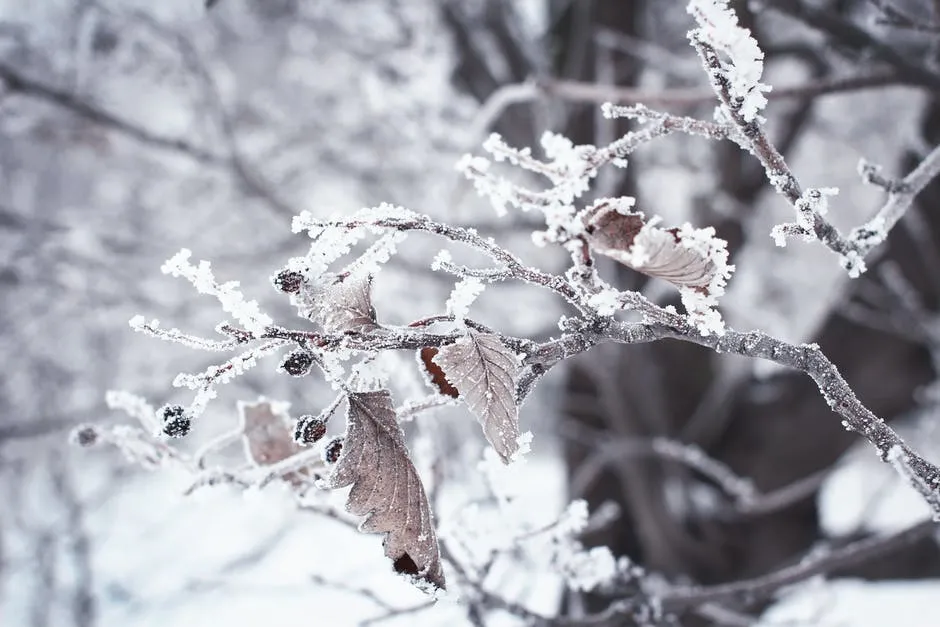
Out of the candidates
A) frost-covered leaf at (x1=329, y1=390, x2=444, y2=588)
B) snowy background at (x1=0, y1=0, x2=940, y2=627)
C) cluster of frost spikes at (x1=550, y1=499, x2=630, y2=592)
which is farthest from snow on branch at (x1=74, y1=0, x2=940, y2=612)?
snowy background at (x1=0, y1=0, x2=940, y2=627)

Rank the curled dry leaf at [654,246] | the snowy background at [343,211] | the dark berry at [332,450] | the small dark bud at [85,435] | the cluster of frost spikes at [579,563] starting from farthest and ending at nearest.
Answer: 1. the snowy background at [343,211]
2. the cluster of frost spikes at [579,563]
3. the small dark bud at [85,435]
4. the dark berry at [332,450]
5. the curled dry leaf at [654,246]

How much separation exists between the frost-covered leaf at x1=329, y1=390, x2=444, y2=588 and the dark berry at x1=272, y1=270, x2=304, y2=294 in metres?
0.09

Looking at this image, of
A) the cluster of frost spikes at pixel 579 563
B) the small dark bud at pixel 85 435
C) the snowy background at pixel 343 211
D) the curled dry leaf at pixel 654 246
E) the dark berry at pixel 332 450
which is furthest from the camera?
the snowy background at pixel 343 211

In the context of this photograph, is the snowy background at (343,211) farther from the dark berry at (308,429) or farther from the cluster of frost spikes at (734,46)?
the dark berry at (308,429)

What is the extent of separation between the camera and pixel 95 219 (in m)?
3.50

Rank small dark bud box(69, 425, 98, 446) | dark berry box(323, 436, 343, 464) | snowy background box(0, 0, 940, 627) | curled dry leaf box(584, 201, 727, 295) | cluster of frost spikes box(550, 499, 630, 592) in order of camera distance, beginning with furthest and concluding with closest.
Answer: snowy background box(0, 0, 940, 627) → cluster of frost spikes box(550, 499, 630, 592) → small dark bud box(69, 425, 98, 446) → dark berry box(323, 436, 343, 464) → curled dry leaf box(584, 201, 727, 295)

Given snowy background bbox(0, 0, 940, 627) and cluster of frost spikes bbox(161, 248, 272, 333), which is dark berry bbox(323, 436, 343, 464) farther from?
snowy background bbox(0, 0, 940, 627)

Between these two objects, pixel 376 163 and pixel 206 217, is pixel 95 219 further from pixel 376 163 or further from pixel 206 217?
pixel 376 163

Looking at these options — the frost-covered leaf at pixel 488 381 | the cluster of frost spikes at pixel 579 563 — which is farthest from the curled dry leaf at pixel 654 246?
the cluster of frost spikes at pixel 579 563

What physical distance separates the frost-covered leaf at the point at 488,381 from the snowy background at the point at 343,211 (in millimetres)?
1149

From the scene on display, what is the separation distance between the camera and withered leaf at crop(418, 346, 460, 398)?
1.94 feet

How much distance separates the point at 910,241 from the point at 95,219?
136 inches

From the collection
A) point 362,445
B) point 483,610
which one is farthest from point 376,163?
point 362,445

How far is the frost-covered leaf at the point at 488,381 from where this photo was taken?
53 cm
